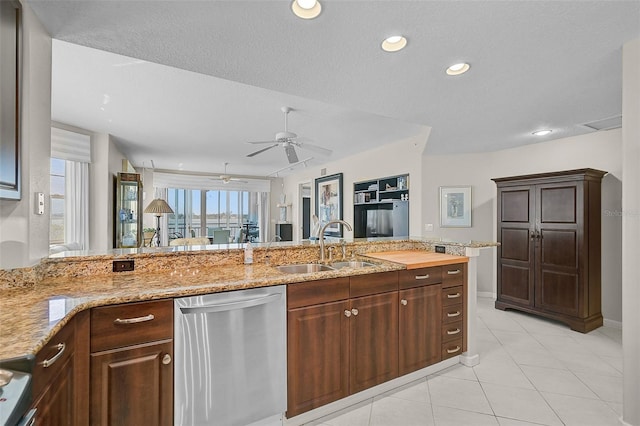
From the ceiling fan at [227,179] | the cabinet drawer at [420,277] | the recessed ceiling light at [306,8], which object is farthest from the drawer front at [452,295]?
the ceiling fan at [227,179]

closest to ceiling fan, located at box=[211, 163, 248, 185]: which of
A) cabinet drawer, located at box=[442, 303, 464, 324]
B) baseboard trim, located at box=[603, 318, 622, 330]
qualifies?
cabinet drawer, located at box=[442, 303, 464, 324]

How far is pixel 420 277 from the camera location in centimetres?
224

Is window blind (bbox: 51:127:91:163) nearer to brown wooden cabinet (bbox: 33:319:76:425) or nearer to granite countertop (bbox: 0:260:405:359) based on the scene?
granite countertop (bbox: 0:260:405:359)

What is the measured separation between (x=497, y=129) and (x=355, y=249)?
90.2 inches

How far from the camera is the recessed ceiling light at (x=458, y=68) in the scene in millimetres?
1972

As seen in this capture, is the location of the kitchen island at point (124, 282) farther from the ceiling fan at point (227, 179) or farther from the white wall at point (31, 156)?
the ceiling fan at point (227, 179)

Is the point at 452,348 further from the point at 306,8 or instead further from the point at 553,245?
the point at 306,8

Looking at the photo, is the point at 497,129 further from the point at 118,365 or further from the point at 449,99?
the point at 118,365

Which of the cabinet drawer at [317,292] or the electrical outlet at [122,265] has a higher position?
the electrical outlet at [122,265]

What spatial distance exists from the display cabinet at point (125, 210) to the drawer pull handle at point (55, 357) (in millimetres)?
4040

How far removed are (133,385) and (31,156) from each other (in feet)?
4.16

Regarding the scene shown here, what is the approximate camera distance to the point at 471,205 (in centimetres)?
462

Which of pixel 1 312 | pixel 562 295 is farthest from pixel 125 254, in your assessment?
pixel 562 295

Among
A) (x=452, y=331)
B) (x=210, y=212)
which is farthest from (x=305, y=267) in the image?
(x=210, y=212)
